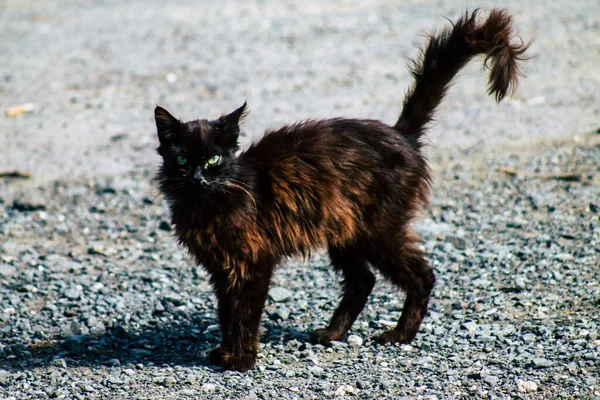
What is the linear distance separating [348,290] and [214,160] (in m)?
1.31

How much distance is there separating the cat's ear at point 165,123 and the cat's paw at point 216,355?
4.32 ft

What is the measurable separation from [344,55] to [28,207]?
20.0 feet

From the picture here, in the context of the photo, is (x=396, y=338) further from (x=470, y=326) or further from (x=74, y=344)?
(x=74, y=344)

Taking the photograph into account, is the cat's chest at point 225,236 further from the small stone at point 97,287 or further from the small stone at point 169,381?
the small stone at point 97,287

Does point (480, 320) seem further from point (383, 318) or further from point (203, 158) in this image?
point (203, 158)

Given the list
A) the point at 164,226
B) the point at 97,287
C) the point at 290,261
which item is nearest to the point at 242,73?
the point at 164,226

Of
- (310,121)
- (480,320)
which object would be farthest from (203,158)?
(480,320)

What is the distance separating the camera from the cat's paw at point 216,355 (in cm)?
473

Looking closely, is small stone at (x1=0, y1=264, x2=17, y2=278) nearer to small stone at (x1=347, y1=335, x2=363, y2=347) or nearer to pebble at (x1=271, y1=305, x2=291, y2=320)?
pebble at (x1=271, y1=305, x2=291, y2=320)

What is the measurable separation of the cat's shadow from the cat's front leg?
0.16 metres

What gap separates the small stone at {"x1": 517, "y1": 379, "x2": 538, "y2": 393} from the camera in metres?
4.25

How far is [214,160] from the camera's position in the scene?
4566 millimetres

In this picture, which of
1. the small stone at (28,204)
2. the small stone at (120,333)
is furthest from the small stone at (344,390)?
the small stone at (28,204)

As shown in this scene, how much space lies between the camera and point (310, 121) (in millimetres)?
5078
